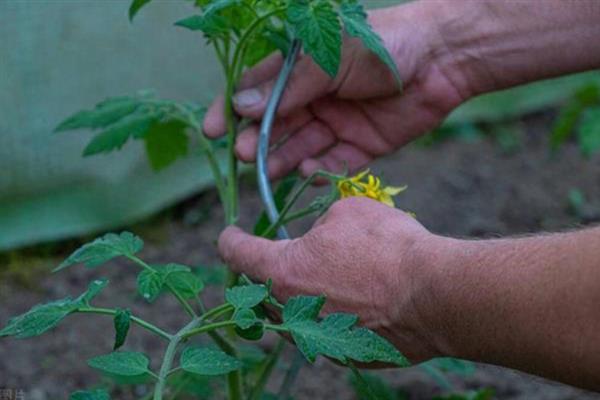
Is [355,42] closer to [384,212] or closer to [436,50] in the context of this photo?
[436,50]

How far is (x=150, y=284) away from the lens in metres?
1.35

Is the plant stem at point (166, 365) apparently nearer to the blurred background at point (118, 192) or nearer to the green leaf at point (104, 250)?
the green leaf at point (104, 250)

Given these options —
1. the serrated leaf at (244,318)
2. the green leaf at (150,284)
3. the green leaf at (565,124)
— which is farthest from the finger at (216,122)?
the green leaf at (565,124)

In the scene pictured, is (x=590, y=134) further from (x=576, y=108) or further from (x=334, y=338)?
(x=334, y=338)

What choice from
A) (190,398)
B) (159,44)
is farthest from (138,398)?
(159,44)

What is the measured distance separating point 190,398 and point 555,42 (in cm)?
92

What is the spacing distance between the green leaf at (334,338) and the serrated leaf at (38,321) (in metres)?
0.25

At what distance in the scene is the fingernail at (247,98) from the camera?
5.68ft

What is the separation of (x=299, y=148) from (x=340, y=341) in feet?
2.55

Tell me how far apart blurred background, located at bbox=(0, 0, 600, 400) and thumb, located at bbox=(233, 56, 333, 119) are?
0.66 m

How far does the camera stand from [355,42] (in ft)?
6.01

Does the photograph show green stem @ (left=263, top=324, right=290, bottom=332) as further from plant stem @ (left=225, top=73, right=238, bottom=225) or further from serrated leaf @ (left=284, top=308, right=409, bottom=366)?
plant stem @ (left=225, top=73, right=238, bottom=225)

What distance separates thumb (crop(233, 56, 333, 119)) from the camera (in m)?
1.74

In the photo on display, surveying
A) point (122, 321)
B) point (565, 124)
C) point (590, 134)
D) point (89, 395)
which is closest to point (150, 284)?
point (122, 321)
